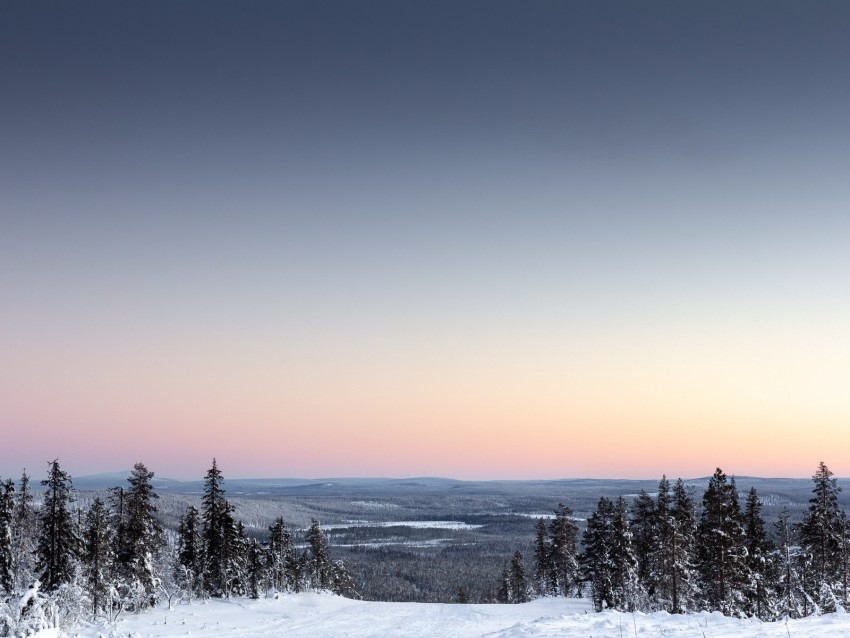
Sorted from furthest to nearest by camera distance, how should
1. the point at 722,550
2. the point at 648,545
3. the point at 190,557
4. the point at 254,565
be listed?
the point at 254,565 → the point at 190,557 → the point at 648,545 → the point at 722,550

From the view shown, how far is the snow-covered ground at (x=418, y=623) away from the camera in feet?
62.6

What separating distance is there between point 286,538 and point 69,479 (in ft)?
117

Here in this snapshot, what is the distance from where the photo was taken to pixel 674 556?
148ft

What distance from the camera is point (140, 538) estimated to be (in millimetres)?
47219

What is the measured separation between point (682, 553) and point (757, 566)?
4883mm

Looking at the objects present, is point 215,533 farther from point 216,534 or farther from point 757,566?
point 757,566

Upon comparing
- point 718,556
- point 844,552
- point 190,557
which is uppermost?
point 718,556

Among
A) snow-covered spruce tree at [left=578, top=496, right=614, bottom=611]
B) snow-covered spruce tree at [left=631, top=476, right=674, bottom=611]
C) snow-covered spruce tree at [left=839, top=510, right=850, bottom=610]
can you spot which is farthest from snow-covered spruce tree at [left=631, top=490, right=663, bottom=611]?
snow-covered spruce tree at [left=839, top=510, right=850, bottom=610]

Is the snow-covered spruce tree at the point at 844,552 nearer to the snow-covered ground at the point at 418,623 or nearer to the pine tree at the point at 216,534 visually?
the snow-covered ground at the point at 418,623

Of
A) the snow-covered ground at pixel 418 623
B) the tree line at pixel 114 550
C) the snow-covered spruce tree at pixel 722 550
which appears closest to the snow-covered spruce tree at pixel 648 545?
the snow-covered spruce tree at pixel 722 550

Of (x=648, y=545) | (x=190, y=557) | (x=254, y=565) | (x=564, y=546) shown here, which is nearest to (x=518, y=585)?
(x=564, y=546)

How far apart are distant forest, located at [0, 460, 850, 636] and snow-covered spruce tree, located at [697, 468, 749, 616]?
3.0 inches

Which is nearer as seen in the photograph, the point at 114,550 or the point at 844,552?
the point at 844,552

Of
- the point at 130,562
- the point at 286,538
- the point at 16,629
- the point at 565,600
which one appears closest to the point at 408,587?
the point at 286,538
